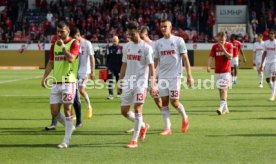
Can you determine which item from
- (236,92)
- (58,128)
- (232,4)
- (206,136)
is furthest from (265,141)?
(232,4)

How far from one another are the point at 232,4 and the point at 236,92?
87.7 feet

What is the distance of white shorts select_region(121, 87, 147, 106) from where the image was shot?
1202 centimetres

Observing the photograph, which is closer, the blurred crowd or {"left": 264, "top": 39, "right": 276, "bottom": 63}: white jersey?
{"left": 264, "top": 39, "right": 276, "bottom": 63}: white jersey

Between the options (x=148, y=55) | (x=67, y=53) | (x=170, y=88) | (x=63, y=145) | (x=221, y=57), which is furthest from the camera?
(x=221, y=57)

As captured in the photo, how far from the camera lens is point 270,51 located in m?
22.5

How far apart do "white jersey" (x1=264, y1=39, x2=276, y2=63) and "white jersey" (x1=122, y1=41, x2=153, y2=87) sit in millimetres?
10987

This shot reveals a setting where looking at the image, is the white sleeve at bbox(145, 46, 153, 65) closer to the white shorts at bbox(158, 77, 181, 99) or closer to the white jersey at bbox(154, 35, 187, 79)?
the white jersey at bbox(154, 35, 187, 79)

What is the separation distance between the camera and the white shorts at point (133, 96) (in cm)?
1202

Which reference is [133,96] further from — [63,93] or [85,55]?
[85,55]

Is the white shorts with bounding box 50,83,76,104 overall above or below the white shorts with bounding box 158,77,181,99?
above

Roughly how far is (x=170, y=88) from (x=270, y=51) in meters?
9.58

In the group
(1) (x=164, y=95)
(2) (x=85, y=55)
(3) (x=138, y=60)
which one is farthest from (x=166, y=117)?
(2) (x=85, y=55)

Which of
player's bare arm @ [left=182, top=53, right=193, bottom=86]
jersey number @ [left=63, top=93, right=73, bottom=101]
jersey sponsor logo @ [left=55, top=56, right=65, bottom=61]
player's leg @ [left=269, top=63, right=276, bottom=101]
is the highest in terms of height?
jersey sponsor logo @ [left=55, top=56, right=65, bottom=61]

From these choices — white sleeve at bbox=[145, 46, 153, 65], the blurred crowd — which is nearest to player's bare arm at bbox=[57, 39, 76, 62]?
white sleeve at bbox=[145, 46, 153, 65]
